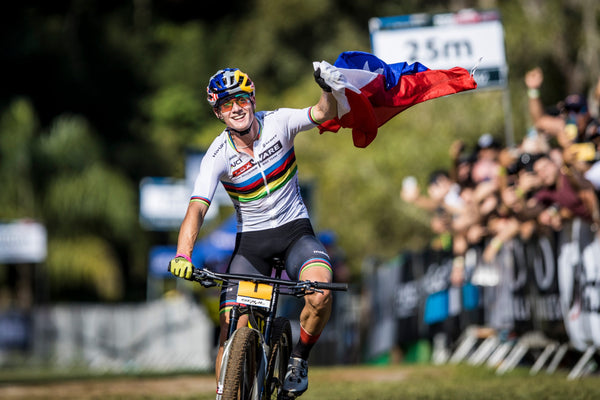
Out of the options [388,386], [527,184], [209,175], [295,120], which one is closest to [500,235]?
[527,184]

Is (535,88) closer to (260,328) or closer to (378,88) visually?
(378,88)

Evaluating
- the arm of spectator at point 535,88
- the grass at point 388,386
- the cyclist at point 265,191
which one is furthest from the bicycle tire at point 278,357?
the arm of spectator at point 535,88

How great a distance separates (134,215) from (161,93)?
11.6 m

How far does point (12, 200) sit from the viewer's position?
3800 centimetres

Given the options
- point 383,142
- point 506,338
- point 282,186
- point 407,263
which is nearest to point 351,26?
point 383,142

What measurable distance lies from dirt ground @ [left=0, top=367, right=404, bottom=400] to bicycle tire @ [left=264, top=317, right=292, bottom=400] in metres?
3.55

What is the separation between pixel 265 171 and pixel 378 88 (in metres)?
1.49

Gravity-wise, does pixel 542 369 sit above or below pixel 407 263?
below

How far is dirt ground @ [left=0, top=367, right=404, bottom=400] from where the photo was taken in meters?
12.2

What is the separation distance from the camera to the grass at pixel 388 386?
949 cm

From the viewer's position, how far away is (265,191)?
7836 mm

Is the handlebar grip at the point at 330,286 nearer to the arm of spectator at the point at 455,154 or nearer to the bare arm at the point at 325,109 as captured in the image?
the bare arm at the point at 325,109

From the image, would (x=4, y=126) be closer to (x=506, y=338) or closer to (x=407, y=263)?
(x=407, y=263)

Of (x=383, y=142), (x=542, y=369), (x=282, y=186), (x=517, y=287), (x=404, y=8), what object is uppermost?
(x=404, y=8)
